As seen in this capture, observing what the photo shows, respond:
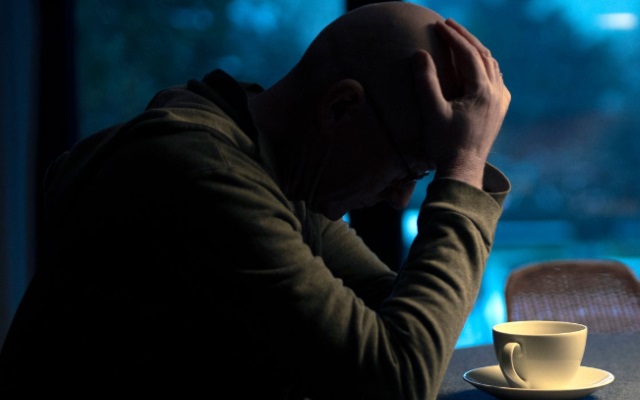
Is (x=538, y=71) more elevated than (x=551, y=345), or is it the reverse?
(x=538, y=71)

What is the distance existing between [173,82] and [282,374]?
2.43 m

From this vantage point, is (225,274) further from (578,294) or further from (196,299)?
(578,294)

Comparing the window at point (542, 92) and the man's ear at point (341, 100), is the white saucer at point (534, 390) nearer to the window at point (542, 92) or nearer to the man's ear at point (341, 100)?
the man's ear at point (341, 100)

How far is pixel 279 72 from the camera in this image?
3053 mm

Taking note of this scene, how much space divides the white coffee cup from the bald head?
288mm

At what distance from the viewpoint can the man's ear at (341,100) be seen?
95 cm

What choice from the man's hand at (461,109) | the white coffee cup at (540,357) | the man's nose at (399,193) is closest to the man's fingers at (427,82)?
the man's hand at (461,109)

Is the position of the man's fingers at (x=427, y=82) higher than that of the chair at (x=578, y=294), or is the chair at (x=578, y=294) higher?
the man's fingers at (x=427, y=82)

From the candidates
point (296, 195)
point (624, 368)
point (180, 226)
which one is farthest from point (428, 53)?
point (624, 368)

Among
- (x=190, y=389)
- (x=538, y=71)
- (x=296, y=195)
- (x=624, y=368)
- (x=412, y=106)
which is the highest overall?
(x=538, y=71)

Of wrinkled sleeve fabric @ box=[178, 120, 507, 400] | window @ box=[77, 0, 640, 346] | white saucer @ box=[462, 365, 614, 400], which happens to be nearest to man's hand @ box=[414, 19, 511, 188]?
wrinkled sleeve fabric @ box=[178, 120, 507, 400]

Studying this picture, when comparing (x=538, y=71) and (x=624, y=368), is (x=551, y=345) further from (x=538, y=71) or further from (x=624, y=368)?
(x=538, y=71)

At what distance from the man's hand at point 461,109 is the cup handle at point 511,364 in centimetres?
21

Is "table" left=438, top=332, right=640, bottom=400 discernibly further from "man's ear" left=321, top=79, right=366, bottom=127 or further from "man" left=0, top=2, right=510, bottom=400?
"man's ear" left=321, top=79, right=366, bottom=127
